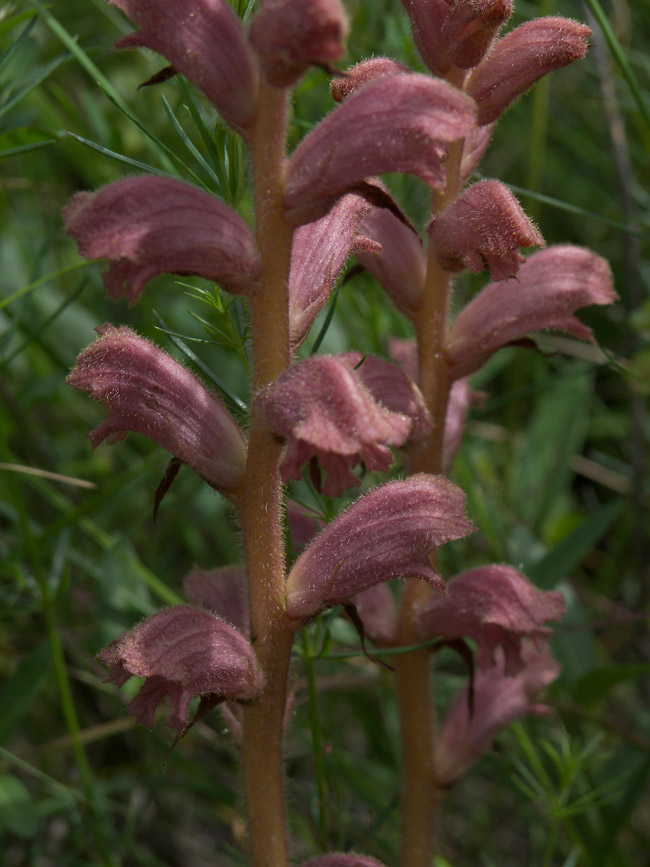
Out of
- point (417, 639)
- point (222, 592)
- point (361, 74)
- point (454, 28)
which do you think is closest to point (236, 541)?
point (222, 592)

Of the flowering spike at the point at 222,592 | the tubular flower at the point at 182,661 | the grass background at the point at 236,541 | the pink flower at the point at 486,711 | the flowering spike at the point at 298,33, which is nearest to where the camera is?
the flowering spike at the point at 298,33

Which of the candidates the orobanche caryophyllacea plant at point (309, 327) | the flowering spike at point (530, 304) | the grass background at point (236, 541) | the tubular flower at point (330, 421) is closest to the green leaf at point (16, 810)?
the grass background at point (236, 541)

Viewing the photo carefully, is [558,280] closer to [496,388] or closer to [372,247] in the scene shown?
[372,247]

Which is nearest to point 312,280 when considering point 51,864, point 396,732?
point 396,732

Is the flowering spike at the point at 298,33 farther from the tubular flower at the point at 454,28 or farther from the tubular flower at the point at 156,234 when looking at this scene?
the tubular flower at the point at 454,28

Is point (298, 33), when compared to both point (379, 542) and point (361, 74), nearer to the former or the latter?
point (361, 74)

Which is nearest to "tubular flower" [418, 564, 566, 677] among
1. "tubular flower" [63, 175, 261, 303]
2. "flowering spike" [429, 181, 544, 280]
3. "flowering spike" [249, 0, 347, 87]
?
"flowering spike" [429, 181, 544, 280]

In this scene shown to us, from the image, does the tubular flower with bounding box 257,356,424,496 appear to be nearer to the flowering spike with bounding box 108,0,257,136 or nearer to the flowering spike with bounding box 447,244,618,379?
the flowering spike with bounding box 108,0,257,136
